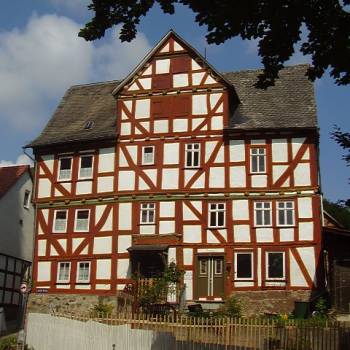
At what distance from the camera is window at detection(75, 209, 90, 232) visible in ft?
109

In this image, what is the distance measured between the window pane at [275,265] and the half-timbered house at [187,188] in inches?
1.9

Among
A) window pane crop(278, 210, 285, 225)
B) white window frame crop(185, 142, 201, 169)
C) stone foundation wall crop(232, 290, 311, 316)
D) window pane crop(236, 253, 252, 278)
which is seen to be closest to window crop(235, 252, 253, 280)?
window pane crop(236, 253, 252, 278)

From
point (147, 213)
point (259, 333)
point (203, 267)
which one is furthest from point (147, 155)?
point (259, 333)

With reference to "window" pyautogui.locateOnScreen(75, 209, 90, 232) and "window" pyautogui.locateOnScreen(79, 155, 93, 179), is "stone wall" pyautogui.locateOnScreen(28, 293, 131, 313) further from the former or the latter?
"window" pyautogui.locateOnScreen(79, 155, 93, 179)

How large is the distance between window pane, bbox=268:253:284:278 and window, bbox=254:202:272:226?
5.34 ft

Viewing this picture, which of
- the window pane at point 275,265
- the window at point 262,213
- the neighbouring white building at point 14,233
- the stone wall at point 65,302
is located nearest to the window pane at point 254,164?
the window at point 262,213

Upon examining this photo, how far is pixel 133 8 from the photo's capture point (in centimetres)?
858

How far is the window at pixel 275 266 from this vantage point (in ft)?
97.7

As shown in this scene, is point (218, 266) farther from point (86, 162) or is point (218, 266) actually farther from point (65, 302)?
point (86, 162)

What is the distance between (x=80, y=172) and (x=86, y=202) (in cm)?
185

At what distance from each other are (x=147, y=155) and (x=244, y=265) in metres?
7.89

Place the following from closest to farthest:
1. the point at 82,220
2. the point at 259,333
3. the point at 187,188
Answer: the point at 259,333
the point at 187,188
the point at 82,220

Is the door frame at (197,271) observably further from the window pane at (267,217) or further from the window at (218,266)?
the window pane at (267,217)

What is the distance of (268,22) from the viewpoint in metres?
8.57
